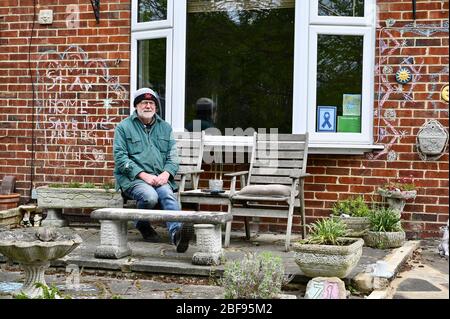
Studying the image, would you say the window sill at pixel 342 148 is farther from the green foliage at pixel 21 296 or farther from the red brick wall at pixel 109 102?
the green foliage at pixel 21 296

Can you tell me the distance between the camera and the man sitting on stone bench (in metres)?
5.63

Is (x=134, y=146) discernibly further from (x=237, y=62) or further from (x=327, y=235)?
(x=327, y=235)

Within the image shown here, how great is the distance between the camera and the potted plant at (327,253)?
420 cm

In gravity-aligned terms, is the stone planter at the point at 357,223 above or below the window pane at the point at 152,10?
below

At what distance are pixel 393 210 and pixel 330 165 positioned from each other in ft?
2.61

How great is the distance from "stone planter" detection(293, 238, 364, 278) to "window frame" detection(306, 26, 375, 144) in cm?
218

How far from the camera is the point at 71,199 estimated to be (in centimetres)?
652

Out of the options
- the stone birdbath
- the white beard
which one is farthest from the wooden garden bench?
the stone birdbath

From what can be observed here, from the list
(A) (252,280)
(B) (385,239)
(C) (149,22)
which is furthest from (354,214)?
(C) (149,22)

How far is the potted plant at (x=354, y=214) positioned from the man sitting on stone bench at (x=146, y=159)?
1.59m

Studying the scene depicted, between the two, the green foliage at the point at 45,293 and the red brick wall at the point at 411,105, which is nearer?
the green foliage at the point at 45,293

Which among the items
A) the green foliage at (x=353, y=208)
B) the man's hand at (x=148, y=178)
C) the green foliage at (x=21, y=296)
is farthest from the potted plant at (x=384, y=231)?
the green foliage at (x=21, y=296)

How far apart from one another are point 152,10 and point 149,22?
0.50 ft
